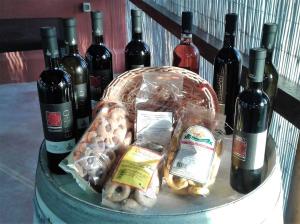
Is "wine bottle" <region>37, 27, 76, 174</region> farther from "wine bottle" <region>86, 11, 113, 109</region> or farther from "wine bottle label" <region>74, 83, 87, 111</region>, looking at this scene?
"wine bottle" <region>86, 11, 113, 109</region>

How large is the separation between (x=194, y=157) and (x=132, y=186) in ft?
0.47

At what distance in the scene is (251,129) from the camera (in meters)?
0.70

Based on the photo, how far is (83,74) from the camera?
909mm

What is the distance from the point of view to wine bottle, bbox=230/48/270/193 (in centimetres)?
69

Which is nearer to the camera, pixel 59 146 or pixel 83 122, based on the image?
pixel 59 146

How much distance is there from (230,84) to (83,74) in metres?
0.40

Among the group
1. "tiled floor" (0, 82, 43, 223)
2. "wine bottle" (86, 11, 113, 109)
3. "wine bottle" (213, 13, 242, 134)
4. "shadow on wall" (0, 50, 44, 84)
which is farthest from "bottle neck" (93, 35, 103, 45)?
"shadow on wall" (0, 50, 44, 84)

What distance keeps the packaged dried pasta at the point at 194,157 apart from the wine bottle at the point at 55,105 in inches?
9.5

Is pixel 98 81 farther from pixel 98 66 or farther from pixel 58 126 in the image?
pixel 58 126

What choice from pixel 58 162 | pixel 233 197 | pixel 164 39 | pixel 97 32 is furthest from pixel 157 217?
pixel 164 39

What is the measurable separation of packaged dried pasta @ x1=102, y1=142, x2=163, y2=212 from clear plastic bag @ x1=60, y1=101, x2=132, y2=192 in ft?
Result: 0.13

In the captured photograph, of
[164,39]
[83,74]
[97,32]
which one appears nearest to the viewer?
[83,74]

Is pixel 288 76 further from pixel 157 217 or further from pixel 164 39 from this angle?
pixel 164 39

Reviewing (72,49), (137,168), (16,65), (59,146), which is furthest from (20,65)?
(137,168)
